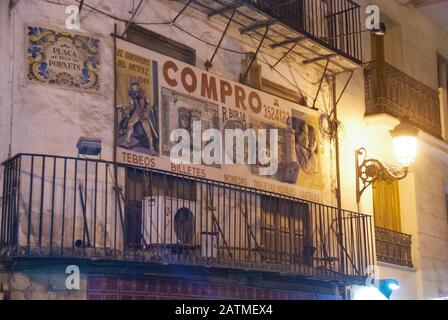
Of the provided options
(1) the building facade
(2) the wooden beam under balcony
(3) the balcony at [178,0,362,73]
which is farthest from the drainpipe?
(2) the wooden beam under balcony

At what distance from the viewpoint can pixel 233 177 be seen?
478 inches

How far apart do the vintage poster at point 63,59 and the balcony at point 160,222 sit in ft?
3.14

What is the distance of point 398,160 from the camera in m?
13.4

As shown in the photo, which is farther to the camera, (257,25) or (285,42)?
(285,42)

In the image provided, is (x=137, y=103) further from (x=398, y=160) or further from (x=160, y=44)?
(x=398, y=160)

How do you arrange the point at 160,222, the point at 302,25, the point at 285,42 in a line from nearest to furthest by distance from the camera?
the point at 160,222, the point at 285,42, the point at 302,25

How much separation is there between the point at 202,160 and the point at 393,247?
5101 millimetres

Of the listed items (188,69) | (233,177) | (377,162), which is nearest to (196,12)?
(188,69)

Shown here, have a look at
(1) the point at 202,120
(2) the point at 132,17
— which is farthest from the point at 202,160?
(2) the point at 132,17

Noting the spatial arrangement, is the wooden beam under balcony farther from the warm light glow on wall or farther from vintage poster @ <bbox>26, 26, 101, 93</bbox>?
vintage poster @ <bbox>26, 26, 101, 93</bbox>

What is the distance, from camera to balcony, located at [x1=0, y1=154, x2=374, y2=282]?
9492mm

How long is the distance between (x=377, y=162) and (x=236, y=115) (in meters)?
3.01

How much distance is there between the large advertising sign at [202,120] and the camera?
35.6 feet
